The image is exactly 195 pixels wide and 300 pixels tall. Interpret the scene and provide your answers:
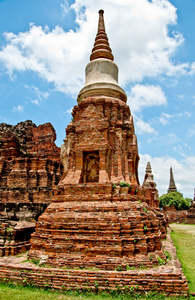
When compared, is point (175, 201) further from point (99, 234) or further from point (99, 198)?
point (99, 234)

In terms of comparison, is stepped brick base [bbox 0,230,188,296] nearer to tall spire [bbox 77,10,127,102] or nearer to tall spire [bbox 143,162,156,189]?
tall spire [bbox 77,10,127,102]

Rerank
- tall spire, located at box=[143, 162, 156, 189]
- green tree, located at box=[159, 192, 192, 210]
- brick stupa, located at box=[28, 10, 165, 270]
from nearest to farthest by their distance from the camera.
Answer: brick stupa, located at box=[28, 10, 165, 270] → tall spire, located at box=[143, 162, 156, 189] → green tree, located at box=[159, 192, 192, 210]

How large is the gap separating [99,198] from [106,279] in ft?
10.1

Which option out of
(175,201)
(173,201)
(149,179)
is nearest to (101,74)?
(149,179)

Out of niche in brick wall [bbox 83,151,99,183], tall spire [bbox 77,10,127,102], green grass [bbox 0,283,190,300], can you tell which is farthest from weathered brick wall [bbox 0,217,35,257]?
tall spire [bbox 77,10,127,102]

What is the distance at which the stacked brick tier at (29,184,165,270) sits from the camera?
24.7ft

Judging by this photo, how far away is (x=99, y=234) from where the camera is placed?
791 centimetres

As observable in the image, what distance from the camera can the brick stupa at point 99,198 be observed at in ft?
25.2

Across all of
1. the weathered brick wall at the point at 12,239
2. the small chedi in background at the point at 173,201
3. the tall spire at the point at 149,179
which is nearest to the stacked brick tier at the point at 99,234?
the weathered brick wall at the point at 12,239

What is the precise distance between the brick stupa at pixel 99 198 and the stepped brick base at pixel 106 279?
49 cm

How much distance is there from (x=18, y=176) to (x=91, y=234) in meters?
11.9

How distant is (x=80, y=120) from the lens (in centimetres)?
1112

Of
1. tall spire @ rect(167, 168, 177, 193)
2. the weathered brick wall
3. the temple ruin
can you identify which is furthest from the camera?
tall spire @ rect(167, 168, 177, 193)

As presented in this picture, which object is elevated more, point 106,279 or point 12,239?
point 12,239
